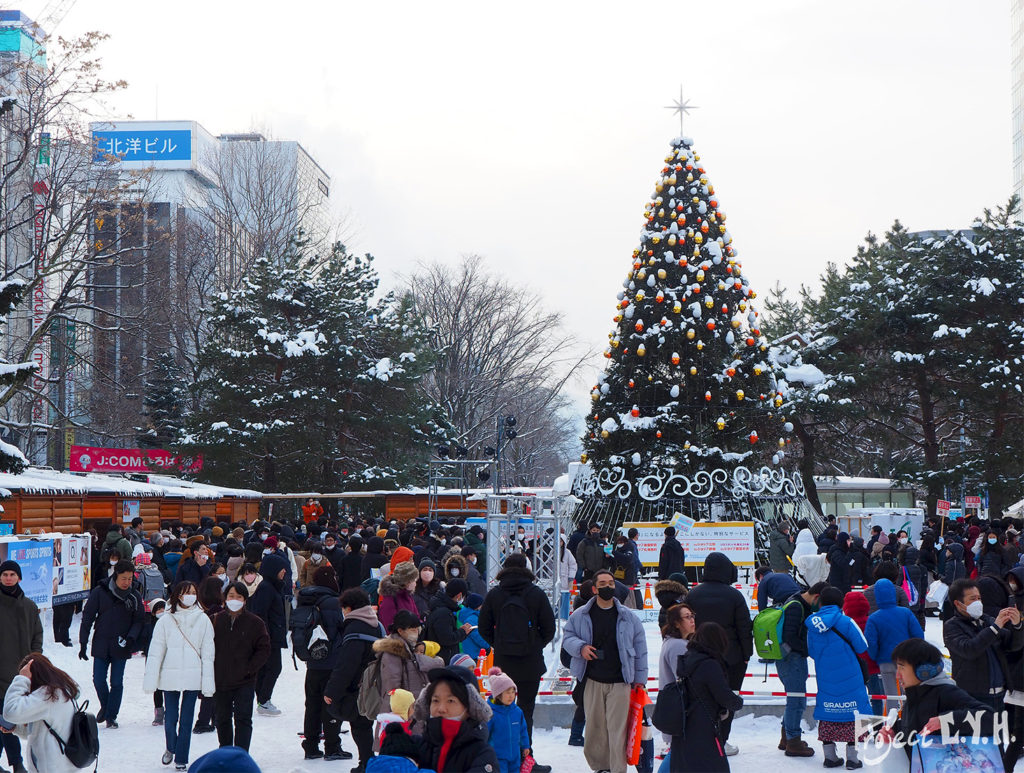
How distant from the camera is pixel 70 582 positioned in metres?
17.5

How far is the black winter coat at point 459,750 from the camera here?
496 centimetres

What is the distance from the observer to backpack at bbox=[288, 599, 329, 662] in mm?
9109

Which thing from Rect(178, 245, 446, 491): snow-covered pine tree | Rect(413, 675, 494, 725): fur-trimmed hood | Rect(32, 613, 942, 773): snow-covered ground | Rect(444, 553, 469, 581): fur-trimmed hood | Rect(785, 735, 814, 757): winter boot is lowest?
Rect(32, 613, 942, 773): snow-covered ground

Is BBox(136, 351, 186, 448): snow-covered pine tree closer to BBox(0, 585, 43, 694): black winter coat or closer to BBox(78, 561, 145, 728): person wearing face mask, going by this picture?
BBox(78, 561, 145, 728): person wearing face mask

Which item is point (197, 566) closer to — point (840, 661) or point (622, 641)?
point (622, 641)

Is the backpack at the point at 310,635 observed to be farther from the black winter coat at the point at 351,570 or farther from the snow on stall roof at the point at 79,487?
the snow on stall roof at the point at 79,487

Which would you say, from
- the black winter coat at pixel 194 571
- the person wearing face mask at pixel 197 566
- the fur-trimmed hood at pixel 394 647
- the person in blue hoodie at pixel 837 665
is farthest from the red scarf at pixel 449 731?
the black winter coat at pixel 194 571

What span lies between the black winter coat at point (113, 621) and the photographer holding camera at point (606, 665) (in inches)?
164

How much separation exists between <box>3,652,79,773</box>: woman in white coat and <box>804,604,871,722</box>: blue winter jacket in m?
5.32

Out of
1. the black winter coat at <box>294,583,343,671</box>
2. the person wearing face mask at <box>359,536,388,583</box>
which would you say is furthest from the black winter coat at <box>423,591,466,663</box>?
the person wearing face mask at <box>359,536,388,583</box>

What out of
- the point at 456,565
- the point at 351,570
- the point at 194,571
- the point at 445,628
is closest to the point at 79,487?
the point at 351,570

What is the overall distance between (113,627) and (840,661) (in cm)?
618

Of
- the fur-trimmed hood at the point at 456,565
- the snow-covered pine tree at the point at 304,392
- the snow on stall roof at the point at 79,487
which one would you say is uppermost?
the snow-covered pine tree at the point at 304,392

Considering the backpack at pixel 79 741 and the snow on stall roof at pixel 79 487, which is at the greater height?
the snow on stall roof at pixel 79 487
